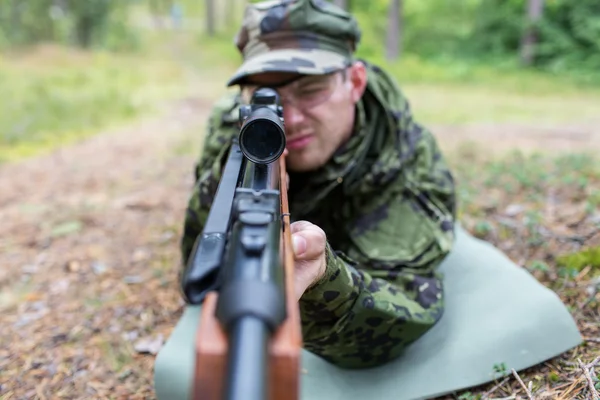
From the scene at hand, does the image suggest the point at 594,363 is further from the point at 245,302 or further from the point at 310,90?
the point at 245,302

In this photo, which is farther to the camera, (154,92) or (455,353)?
(154,92)

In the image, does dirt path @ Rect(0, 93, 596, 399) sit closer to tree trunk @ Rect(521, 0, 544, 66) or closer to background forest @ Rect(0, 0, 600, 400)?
background forest @ Rect(0, 0, 600, 400)

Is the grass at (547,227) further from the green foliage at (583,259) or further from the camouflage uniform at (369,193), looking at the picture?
the camouflage uniform at (369,193)

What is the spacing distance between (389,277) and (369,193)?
530 millimetres

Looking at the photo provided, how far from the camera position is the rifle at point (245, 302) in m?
0.84

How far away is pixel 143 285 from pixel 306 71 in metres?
1.87

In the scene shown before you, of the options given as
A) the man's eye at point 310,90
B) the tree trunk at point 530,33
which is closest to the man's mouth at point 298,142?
the man's eye at point 310,90

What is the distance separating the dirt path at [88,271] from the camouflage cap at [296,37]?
1489 millimetres

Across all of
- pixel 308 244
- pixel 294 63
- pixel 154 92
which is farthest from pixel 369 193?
pixel 154 92

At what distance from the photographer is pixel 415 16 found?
795 inches

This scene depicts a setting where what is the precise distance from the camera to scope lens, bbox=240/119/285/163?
1494mm

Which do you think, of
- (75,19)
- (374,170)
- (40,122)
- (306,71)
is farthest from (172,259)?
(75,19)

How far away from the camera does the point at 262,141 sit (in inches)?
59.9

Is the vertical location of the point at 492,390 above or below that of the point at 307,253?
below
